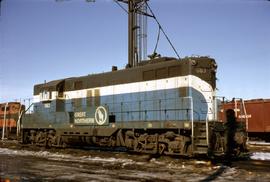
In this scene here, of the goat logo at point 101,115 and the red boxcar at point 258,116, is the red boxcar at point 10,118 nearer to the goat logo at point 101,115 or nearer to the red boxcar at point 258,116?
the goat logo at point 101,115

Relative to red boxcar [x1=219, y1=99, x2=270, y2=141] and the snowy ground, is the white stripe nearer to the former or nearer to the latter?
the snowy ground

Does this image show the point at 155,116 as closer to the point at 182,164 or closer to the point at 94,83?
the point at 182,164

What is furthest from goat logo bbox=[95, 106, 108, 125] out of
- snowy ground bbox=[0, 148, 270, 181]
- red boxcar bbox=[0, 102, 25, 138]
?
red boxcar bbox=[0, 102, 25, 138]

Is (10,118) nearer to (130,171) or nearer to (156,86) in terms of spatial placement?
(156,86)

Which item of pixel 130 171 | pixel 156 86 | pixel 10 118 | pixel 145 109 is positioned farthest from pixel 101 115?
pixel 10 118

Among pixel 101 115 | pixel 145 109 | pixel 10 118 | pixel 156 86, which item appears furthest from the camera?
pixel 10 118

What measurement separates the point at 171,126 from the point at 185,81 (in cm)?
188

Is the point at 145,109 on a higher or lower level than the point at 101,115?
higher

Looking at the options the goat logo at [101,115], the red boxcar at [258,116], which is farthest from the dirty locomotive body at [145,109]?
the red boxcar at [258,116]

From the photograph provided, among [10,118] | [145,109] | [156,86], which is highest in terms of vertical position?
[156,86]

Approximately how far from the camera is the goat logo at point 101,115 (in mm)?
16859

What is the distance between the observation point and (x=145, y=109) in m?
15.3

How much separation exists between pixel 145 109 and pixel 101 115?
272 cm

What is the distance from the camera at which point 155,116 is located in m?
14.9
